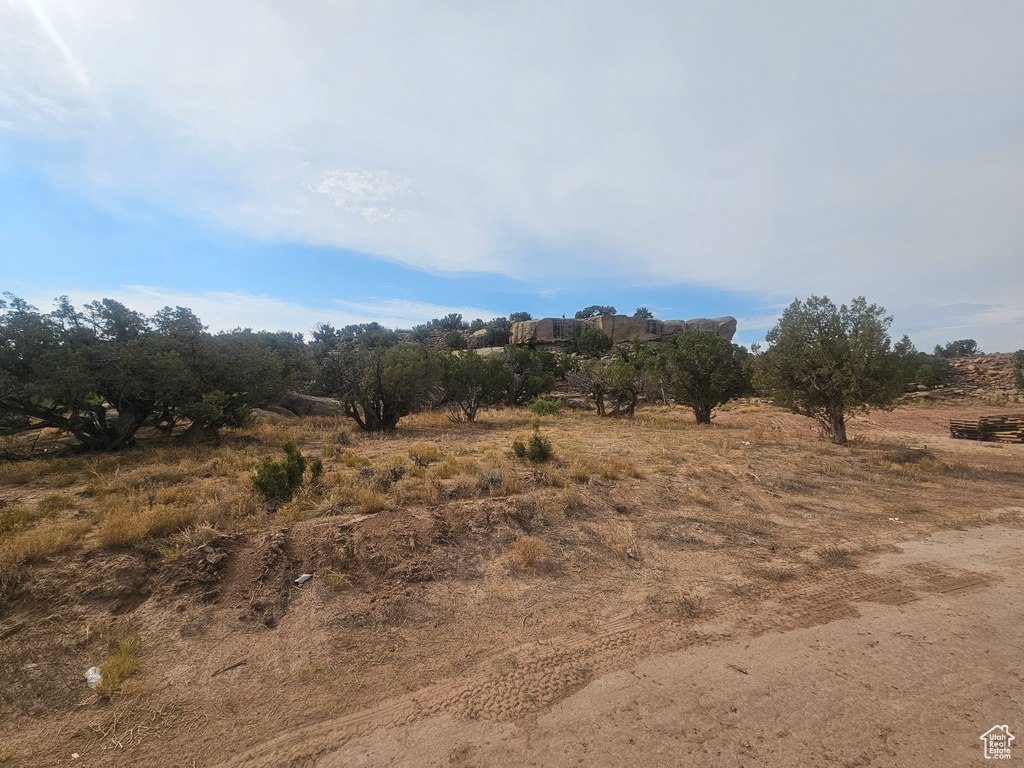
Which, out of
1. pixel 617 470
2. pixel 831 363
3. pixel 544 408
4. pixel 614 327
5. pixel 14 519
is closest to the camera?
pixel 14 519

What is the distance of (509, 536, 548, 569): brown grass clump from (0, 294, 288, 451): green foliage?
11.7 meters

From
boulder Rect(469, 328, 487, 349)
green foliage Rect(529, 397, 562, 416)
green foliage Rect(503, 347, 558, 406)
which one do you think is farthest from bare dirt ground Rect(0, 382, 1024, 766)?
boulder Rect(469, 328, 487, 349)

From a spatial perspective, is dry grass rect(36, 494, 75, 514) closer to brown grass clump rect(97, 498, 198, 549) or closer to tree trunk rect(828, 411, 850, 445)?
brown grass clump rect(97, 498, 198, 549)

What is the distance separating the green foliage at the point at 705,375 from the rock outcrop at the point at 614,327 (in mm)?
37624

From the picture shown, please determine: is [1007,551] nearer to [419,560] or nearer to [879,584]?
[879,584]

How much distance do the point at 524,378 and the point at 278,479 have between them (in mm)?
25500

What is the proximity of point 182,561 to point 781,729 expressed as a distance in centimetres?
619

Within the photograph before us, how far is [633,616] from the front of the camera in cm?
438

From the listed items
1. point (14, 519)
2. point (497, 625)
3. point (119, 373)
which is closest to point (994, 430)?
point (497, 625)

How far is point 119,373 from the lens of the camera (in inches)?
433

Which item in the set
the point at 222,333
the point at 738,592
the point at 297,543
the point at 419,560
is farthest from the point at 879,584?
the point at 222,333

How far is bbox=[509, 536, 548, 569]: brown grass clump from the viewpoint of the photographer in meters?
5.43

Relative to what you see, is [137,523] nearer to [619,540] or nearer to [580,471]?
[619,540]

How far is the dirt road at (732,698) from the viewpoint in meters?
2.76
